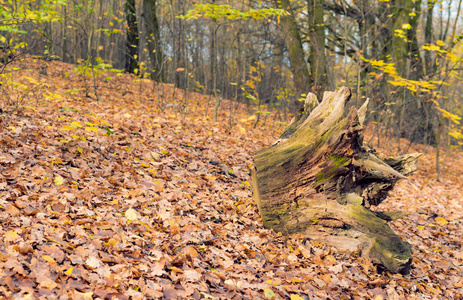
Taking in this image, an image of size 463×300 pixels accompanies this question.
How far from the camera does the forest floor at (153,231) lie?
2516 mm

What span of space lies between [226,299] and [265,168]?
2110mm

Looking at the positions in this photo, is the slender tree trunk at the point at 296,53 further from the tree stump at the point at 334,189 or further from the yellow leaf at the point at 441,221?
the tree stump at the point at 334,189

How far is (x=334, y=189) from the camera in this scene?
420 centimetres

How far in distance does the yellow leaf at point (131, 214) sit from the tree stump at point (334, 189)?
5.47 ft

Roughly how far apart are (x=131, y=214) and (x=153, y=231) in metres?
0.38

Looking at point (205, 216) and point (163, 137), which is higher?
point (163, 137)

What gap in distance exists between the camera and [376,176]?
14.0 feet

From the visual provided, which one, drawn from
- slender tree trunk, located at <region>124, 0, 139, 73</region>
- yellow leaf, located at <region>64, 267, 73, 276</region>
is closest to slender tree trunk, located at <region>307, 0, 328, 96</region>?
slender tree trunk, located at <region>124, 0, 139, 73</region>

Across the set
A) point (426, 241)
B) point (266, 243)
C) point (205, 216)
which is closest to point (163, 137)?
point (205, 216)

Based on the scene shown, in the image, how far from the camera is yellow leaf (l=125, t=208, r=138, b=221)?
3.56 meters

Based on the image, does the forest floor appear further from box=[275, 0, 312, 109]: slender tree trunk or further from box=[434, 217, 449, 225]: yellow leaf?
box=[275, 0, 312, 109]: slender tree trunk

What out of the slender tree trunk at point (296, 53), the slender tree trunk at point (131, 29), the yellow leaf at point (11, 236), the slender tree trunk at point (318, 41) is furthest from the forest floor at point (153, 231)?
the slender tree trunk at point (131, 29)

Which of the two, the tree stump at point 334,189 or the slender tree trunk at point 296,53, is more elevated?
the slender tree trunk at point 296,53

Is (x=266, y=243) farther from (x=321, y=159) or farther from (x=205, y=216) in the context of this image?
(x=321, y=159)
